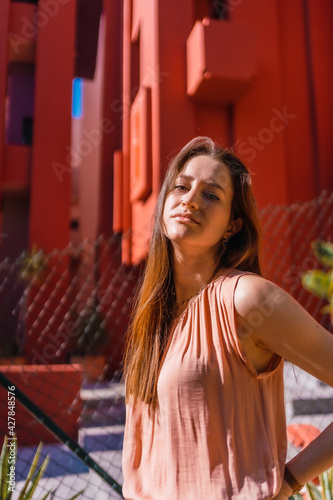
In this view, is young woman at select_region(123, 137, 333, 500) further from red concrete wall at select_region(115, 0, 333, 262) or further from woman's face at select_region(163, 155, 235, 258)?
red concrete wall at select_region(115, 0, 333, 262)

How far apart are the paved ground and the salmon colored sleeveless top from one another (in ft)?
6.29

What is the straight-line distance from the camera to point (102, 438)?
11.5ft

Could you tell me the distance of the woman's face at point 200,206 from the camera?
3.31 ft

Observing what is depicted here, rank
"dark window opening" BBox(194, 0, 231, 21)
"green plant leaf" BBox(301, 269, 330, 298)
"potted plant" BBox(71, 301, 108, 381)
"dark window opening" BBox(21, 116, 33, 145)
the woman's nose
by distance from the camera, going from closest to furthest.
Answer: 1. the woman's nose
2. "green plant leaf" BBox(301, 269, 330, 298)
3. "dark window opening" BBox(194, 0, 231, 21)
4. "potted plant" BBox(71, 301, 108, 381)
5. "dark window opening" BBox(21, 116, 33, 145)

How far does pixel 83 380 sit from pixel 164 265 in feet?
9.89

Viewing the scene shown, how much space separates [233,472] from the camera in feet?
Answer: 2.72

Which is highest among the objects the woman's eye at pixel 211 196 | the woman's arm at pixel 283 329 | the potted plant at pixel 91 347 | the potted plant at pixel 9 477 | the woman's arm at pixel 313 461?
the woman's eye at pixel 211 196

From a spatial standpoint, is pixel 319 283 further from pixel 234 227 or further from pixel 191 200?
pixel 191 200

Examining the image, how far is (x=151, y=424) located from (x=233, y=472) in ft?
0.78

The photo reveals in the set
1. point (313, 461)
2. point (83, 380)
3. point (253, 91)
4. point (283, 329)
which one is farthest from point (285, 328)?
point (253, 91)

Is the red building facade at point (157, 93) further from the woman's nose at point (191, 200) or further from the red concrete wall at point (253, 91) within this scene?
the woman's nose at point (191, 200)

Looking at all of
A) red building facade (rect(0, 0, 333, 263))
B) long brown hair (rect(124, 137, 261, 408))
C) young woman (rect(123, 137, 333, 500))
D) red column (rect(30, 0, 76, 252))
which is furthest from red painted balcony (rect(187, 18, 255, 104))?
young woman (rect(123, 137, 333, 500))

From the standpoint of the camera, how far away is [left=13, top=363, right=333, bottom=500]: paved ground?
8.81 ft

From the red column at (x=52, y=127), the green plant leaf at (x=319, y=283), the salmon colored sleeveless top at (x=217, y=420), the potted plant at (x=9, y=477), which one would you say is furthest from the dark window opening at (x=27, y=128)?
the salmon colored sleeveless top at (x=217, y=420)
